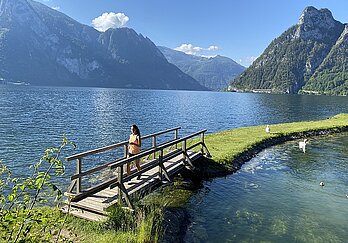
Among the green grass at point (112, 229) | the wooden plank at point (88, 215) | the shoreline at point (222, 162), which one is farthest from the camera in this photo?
the shoreline at point (222, 162)

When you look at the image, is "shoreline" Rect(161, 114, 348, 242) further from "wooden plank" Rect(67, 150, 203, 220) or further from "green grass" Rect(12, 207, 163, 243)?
"wooden plank" Rect(67, 150, 203, 220)

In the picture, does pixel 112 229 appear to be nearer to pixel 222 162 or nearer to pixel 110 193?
pixel 110 193

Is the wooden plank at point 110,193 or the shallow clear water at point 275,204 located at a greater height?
the wooden plank at point 110,193

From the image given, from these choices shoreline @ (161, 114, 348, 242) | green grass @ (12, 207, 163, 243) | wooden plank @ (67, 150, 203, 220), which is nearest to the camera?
green grass @ (12, 207, 163, 243)

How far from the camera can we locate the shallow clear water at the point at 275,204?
13.6 meters

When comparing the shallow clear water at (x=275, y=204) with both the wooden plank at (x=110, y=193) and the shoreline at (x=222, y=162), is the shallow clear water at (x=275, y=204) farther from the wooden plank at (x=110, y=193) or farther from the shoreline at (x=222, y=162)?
the wooden plank at (x=110, y=193)

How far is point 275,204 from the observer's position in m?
17.0

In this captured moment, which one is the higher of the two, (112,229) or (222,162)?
(112,229)

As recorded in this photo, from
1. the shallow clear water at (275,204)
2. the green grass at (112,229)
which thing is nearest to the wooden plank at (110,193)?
the green grass at (112,229)

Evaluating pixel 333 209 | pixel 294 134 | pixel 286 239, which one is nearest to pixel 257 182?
pixel 333 209

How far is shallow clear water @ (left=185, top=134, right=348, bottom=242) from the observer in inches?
534

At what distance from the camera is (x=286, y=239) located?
13133 millimetres

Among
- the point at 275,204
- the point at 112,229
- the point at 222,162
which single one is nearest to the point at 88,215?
the point at 112,229

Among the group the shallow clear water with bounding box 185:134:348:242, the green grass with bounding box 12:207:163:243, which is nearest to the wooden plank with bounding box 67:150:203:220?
the green grass with bounding box 12:207:163:243
